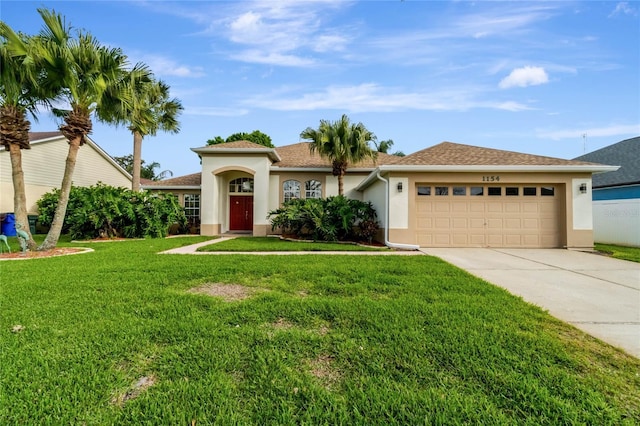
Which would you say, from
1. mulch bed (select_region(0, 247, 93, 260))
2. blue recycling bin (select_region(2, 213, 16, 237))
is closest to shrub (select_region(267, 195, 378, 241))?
mulch bed (select_region(0, 247, 93, 260))

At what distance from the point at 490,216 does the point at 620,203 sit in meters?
6.58

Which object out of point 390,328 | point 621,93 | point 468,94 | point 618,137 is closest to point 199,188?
point 468,94

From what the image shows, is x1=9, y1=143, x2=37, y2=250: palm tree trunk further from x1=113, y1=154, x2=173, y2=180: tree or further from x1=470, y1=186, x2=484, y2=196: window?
x1=113, y1=154, x2=173, y2=180: tree

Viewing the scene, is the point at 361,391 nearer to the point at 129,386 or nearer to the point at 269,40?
the point at 129,386

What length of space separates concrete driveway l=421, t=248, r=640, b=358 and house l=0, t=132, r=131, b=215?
820 inches

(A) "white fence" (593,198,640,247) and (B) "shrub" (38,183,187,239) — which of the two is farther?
(B) "shrub" (38,183,187,239)

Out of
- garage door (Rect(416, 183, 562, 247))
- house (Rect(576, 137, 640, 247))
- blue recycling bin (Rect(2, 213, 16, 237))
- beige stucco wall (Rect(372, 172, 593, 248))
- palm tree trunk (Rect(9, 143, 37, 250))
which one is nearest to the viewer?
palm tree trunk (Rect(9, 143, 37, 250))

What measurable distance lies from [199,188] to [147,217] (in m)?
3.78

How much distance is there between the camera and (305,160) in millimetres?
16516

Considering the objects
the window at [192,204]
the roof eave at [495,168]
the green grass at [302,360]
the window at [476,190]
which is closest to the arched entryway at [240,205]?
the window at [192,204]

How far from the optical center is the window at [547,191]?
425 inches

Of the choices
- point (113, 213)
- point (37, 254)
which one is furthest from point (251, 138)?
point (37, 254)

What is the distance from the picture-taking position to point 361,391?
2.17 m

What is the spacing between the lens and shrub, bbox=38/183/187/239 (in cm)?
1238
